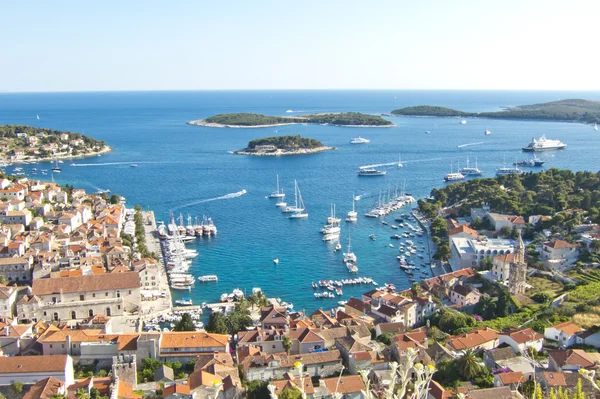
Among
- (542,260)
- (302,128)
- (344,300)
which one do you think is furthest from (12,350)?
(302,128)

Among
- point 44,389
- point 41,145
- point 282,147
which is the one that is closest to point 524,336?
point 44,389

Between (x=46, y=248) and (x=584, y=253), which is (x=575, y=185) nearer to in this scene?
(x=584, y=253)

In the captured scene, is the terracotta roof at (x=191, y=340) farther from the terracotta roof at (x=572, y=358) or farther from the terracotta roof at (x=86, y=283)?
the terracotta roof at (x=572, y=358)

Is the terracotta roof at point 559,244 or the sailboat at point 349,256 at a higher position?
the terracotta roof at point 559,244

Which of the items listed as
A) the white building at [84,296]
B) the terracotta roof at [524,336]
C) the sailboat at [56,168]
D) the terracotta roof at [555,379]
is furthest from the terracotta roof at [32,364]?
the sailboat at [56,168]

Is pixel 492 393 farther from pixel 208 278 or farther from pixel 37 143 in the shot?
pixel 37 143

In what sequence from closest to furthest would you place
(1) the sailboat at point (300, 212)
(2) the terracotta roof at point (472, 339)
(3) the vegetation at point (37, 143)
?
(2) the terracotta roof at point (472, 339) < (1) the sailboat at point (300, 212) < (3) the vegetation at point (37, 143)

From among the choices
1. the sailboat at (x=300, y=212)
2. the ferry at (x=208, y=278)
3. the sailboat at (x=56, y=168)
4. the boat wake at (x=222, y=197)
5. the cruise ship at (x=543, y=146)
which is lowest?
the ferry at (x=208, y=278)
